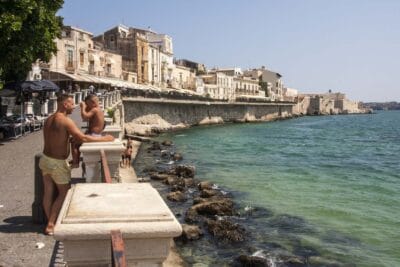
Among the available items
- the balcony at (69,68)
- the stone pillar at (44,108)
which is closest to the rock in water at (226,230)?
the stone pillar at (44,108)

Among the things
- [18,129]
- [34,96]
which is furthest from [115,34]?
[18,129]

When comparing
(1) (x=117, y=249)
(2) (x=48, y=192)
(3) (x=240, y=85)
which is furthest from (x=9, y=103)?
(3) (x=240, y=85)

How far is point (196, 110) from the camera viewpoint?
6950 centimetres

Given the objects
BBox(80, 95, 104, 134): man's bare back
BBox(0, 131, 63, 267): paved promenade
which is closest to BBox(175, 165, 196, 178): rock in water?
BBox(0, 131, 63, 267): paved promenade

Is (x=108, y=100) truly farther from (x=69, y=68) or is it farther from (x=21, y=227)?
(x=21, y=227)

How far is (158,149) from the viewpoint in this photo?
119ft

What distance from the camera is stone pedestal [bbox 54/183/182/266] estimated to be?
2.82 m

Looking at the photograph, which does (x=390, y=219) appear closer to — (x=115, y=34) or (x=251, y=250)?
(x=251, y=250)

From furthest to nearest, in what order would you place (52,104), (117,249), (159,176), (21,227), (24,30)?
(52,104), (159,176), (24,30), (21,227), (117,249)

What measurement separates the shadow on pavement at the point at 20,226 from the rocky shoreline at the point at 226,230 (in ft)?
15.7

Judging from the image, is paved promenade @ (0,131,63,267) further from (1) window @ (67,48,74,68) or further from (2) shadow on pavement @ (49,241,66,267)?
(1) window @ (67,48,74,68)

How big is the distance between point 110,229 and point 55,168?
3.82 meters

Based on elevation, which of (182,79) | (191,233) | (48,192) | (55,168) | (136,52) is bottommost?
(191,233)

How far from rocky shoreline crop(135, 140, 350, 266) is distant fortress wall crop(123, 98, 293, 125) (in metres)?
29.9
